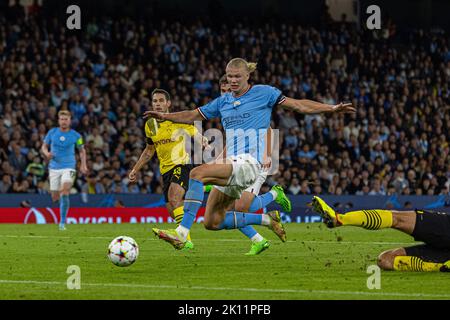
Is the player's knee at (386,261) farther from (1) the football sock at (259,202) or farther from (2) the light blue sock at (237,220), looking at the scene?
(1) the football sock at (259,202)

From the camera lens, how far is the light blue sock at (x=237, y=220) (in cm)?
1241

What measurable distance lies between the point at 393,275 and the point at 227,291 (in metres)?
2.18

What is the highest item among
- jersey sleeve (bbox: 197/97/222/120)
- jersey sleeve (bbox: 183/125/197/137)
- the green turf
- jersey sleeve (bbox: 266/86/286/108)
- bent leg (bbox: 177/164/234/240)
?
jersey sleeve (bbox: 266/86/286/108)

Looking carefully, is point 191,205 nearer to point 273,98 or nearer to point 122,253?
point 122,253

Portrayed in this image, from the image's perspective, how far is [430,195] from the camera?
27.8 m

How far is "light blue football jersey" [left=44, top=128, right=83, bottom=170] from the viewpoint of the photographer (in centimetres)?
2075

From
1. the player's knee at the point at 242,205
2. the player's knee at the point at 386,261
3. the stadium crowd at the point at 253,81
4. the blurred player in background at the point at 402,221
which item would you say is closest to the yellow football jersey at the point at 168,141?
the player's knee at the point at 242,205

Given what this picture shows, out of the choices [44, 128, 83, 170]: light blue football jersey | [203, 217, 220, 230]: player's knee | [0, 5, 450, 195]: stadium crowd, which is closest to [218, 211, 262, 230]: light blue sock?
[203, 217, 220, 230]: player's knee

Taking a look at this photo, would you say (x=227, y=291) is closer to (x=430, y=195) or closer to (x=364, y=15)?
(x=430, y=195)

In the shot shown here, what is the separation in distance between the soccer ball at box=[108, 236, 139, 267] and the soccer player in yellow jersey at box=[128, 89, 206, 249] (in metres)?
4.25

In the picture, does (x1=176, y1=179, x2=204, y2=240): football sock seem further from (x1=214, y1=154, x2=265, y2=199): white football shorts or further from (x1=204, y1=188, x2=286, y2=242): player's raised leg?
(x1=214, y1=154, x2=265, y2=199): white football shorts

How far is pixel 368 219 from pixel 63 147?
12.0m

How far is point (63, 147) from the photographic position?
2077 centimetres

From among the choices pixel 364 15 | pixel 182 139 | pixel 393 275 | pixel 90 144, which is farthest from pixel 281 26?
pixel 393 275
